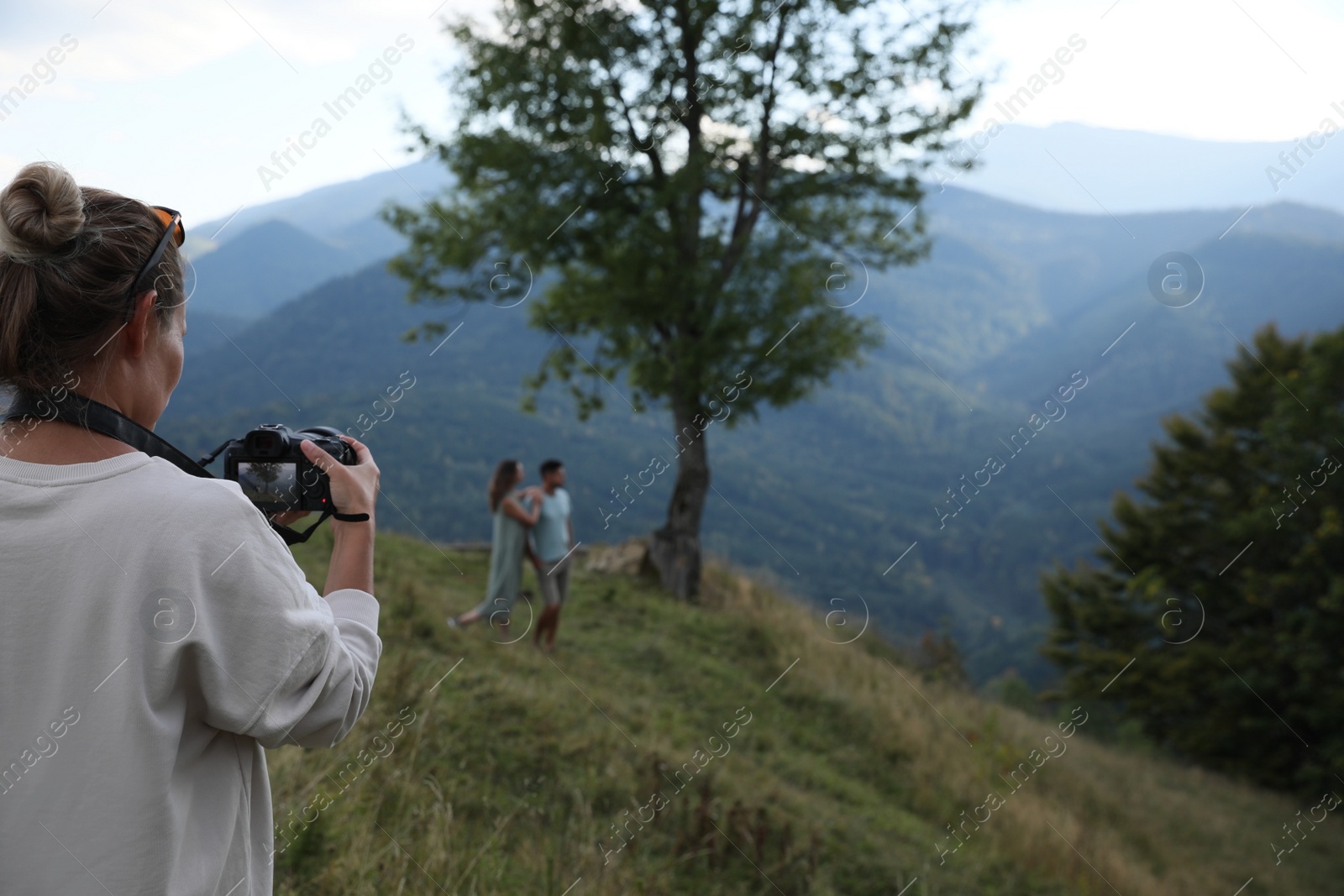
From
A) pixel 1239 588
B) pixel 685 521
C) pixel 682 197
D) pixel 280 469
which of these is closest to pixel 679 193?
pixel 682 197

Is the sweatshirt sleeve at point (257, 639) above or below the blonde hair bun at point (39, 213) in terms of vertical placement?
below

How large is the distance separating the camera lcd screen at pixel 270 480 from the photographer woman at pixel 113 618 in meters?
0.35

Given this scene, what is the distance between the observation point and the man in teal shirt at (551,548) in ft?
30.3

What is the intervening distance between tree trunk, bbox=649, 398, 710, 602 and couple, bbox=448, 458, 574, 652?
17.3ft

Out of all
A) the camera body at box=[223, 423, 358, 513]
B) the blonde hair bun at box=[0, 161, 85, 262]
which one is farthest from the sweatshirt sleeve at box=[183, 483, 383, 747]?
the blonde hair bun at box=[0, 161, 85, 262]

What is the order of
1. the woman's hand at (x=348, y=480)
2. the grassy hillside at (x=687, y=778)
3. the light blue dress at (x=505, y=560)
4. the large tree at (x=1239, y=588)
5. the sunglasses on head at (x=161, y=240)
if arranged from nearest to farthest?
1. the sunglasses on head at (x=161, y=240)
2. the woman's hand at (x=348, y=480)
3. the grassy hillside at (x=687, y=778)
4. the light blue dress at (x=505, y=560)
5. the large tree at (x=1239, y=588)

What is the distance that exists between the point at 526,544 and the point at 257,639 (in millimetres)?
8224

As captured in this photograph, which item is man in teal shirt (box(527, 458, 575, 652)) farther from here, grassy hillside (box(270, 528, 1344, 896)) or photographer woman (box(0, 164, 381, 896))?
photographer woman (box(0, 164, 381, 896))

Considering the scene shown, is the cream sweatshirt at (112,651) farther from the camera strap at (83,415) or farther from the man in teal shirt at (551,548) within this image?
the man in teal shirt at (551,548)

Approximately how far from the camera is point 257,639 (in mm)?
1238

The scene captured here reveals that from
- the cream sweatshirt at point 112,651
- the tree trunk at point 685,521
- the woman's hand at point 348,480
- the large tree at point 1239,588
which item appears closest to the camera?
the cream sweatshirt at point 112,651

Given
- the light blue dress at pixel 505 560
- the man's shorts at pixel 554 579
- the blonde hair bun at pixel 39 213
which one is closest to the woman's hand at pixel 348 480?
the blonde hair bun at pixel 39 213

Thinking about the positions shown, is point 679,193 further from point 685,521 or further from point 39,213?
point 39,213

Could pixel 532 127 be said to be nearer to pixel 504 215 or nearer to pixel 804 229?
pixel 504 215
